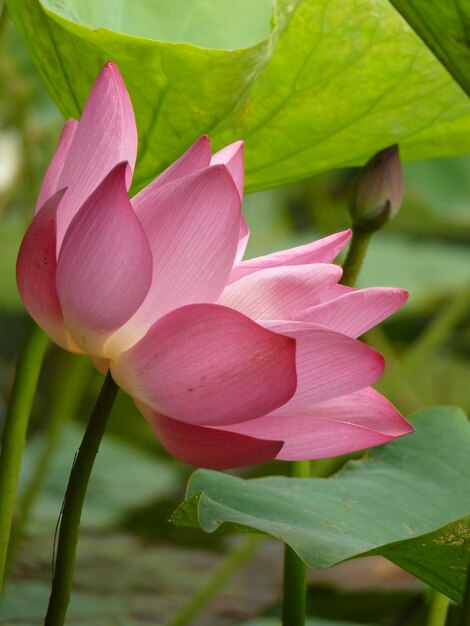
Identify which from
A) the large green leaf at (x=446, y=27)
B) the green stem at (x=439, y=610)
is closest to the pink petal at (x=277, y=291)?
the large green leaf at (x=446, y=27)

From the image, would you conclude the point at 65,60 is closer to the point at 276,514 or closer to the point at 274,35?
the point at 274,35

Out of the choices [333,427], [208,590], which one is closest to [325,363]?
[333,427]

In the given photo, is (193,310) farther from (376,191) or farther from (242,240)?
(376,191)

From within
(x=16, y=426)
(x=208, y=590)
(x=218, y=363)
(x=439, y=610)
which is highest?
(x=218, y=363)

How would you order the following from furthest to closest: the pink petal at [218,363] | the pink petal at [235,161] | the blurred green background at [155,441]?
the blurred green background at [155,441] < the pink petal at [235,161] < the pink petal at [218,363]

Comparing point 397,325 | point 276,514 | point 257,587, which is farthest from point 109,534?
point 397,325

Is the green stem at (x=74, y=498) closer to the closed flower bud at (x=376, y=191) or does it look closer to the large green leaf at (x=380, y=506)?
the large green leaf at (x=380, y=506)

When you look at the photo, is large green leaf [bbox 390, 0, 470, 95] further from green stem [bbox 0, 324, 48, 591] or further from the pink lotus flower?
green stem [bbox 0, 324, 48, 591]

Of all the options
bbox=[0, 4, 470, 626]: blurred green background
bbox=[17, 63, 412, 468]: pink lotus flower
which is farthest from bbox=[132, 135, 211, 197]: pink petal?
bbox=[0, 4, 470, 626]: blurred green background
